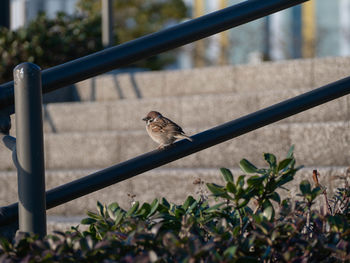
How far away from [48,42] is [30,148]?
17.1 ft

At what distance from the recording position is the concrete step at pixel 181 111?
423 centimetres

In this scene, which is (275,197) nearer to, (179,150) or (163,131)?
(179,150)

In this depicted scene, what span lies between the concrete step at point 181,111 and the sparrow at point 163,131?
1.69m

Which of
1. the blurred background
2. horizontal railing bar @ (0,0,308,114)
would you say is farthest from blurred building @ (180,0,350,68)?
horizontal railing bar @ (0,0,308,114)

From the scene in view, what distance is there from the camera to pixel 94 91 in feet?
20.4

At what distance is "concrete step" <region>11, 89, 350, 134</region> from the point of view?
4230 mm

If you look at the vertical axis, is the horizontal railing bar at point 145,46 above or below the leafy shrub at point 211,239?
above

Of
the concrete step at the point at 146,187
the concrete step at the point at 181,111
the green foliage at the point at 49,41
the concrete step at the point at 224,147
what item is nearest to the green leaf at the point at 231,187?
the concrete step at the point at 146,187

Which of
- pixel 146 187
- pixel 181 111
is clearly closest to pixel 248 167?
pixel 146 187

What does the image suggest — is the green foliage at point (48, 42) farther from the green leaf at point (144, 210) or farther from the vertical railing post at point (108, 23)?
the green leaf at point (144, 210)

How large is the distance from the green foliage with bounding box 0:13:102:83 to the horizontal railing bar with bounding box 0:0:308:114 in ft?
15.9

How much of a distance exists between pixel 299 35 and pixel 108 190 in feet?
43.0

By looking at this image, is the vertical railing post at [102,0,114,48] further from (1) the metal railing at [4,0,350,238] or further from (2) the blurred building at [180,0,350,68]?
(2) the blurred building at [180,0,350,68]

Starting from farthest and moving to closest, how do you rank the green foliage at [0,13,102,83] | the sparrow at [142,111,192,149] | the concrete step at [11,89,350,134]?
1. the green foliage at [0,13,102,83]
2. the concrete step at [11,89,350,134]
3. the sparrow at [142,111,192,149]
